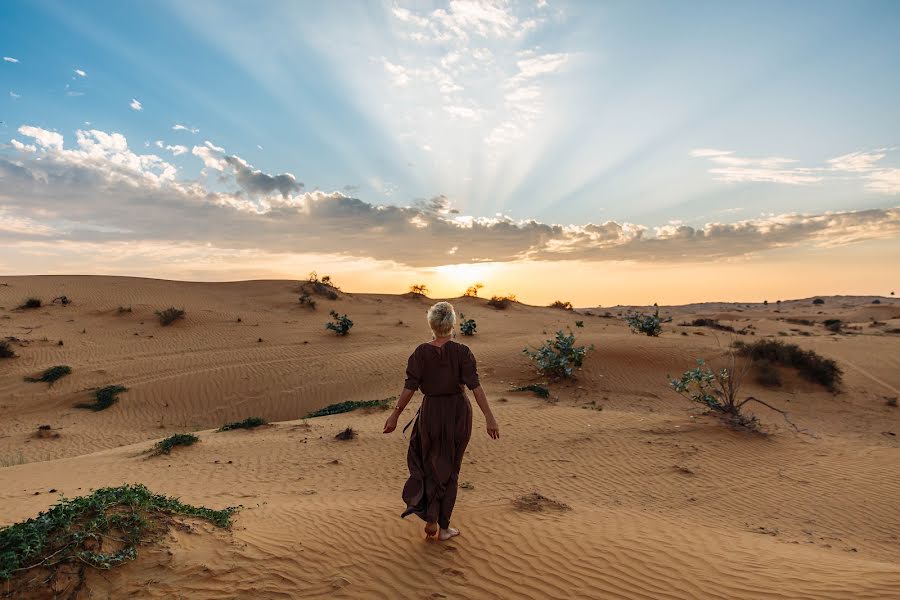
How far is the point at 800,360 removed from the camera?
16.7 meters

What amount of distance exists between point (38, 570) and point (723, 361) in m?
18.8

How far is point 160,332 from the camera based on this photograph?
2667 centimetres

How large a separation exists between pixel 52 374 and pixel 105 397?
3487 mm

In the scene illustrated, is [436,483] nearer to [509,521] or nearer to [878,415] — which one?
[509,521]

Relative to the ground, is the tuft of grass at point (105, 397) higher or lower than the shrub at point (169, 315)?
lower

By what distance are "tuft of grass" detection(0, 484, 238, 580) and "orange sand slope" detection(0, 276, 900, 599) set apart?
0.23 metres

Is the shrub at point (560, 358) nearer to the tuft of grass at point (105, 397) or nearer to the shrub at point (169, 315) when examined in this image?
the tuft of grass at point (105, 397)

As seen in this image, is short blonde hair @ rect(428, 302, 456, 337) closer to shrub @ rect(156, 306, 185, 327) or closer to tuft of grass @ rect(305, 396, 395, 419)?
tuft of grass @ rect(305, 396, 395, 419)

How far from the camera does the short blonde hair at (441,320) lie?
4.75m

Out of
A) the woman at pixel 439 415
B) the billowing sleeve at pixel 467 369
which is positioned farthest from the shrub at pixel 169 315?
the billowing sleeve at pixel 467 369

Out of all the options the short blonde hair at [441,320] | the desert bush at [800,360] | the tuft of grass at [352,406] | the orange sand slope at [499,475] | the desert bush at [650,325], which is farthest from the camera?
the desert bush at [650,325]

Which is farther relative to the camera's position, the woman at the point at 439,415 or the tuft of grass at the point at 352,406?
the tuft of grass at the point at 352,406

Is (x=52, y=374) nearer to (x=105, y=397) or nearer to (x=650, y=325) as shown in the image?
(x=105, y=397)

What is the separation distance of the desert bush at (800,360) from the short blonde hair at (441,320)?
53.2ft
